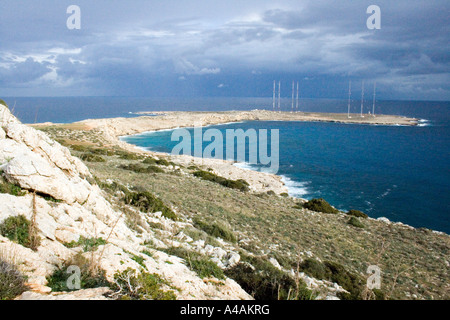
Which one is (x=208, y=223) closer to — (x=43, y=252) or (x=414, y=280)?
(x=43, y=252)

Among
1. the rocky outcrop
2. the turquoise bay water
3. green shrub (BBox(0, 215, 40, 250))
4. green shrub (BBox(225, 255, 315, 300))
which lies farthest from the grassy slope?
the turquoise bay water

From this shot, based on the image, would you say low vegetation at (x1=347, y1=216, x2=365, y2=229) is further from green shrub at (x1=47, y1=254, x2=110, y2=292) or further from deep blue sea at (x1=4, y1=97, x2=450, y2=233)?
green shrub at (x1=47, y1=254, x2=110, y2=292)

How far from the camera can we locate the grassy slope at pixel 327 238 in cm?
1215

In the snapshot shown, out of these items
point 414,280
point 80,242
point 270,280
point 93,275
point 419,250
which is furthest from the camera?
point 419,250

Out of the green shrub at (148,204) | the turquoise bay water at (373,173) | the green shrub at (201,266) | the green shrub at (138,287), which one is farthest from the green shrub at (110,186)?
the turquoise bay water at (373,173)

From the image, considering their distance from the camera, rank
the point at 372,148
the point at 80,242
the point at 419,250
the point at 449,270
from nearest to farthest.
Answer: the point at 80,242 < the point at 449,270 < the point at 419,250 < the point at 372,148

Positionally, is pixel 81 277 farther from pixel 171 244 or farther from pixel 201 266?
pixel 171 244

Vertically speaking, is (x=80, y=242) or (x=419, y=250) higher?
(x=80, y=242)

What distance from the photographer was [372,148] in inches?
2443

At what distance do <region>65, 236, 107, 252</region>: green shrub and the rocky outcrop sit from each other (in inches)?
4.3

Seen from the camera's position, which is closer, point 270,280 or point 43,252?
point 43,252

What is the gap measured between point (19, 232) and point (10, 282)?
5.55 ft
